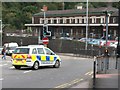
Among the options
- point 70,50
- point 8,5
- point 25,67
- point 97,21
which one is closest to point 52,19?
point 97,21

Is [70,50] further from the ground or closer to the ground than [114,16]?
closer to the ground

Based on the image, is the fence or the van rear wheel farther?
the fence

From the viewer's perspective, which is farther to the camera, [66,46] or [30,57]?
[66,46]

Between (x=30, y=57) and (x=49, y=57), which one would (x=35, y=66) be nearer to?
(x=30, y=57)

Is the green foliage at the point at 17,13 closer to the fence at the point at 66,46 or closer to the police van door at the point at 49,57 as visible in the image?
the fence at the point at 66,46

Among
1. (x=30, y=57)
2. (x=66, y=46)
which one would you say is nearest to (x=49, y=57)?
(x=30, y=57)

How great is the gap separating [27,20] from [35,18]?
1205 centimetres

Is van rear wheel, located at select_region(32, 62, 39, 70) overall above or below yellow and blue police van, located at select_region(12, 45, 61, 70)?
below

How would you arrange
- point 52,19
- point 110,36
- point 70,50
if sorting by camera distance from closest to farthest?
point 70,50
point 110,36
point 52,19

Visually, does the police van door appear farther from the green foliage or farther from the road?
the green foliage

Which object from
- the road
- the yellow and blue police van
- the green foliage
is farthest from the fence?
the road

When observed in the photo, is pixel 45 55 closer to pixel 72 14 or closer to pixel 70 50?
pixel 70 50

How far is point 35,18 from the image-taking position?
378ft

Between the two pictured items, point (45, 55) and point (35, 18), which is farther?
point (35, 18)
